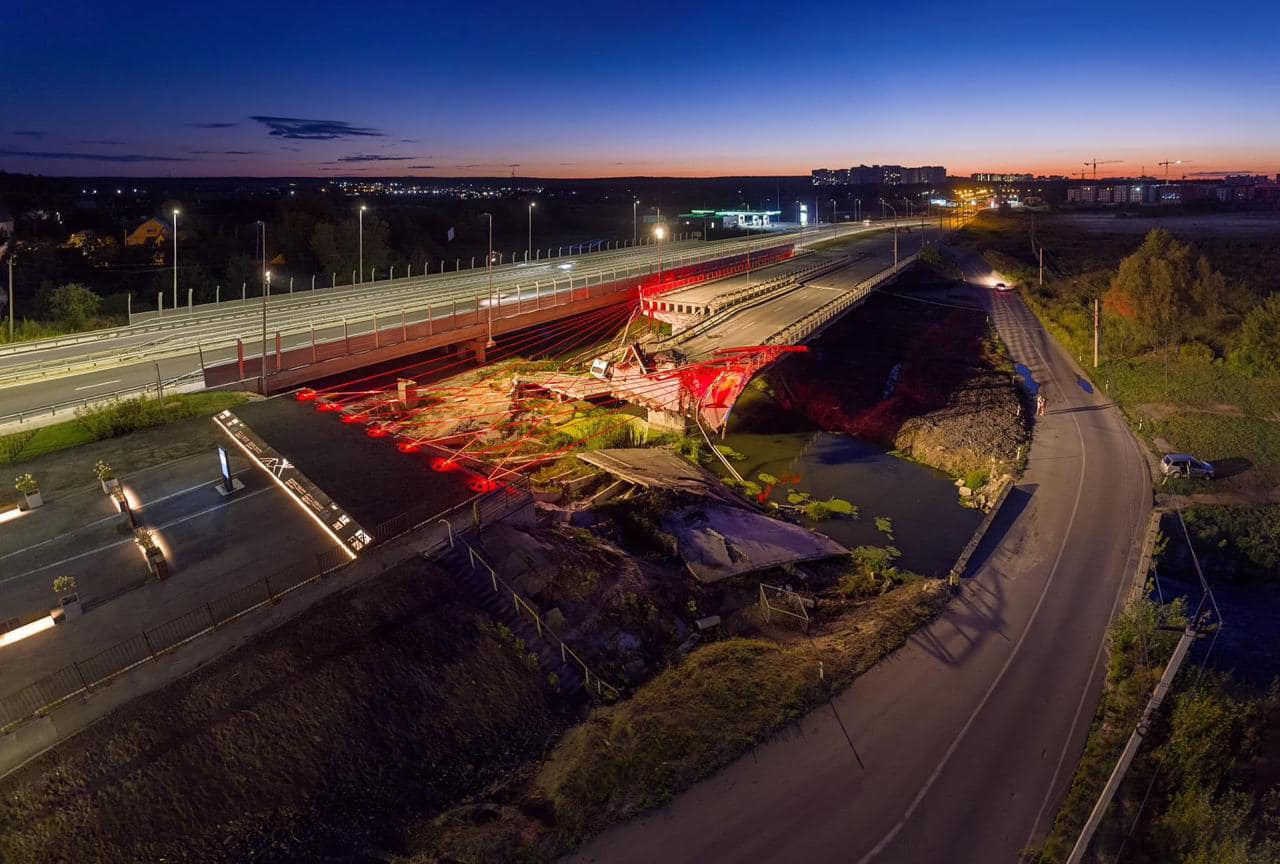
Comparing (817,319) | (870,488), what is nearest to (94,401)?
(870,488)

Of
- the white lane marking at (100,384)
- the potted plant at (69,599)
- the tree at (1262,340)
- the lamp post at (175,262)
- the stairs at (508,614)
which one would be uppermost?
the lamp post at (175,262)

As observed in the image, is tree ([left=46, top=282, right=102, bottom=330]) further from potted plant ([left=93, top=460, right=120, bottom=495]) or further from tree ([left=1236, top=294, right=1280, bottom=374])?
tree ([left=1236, top=294, right=1280, bottom=374])

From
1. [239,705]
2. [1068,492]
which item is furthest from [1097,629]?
[239,705]

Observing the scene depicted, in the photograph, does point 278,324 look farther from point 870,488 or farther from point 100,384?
point 870,488

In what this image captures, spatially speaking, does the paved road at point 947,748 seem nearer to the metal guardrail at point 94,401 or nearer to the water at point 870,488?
the water at point 870,488

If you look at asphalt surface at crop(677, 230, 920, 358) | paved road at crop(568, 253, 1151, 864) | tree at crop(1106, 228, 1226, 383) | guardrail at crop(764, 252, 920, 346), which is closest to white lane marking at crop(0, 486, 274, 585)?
paved road at crop(568, 253, 1151, 864)

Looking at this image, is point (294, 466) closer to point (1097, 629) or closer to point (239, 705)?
point (239, 705)

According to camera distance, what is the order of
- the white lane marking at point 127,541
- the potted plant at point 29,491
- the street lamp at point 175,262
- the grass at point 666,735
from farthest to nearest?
1. the street lamp at point 175,262
2. the potted plant at point 29,491
3. the white lane marking at point 127,541
4. the grass at point 666,735

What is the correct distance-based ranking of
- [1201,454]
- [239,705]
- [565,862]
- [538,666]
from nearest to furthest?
1. [565,862]
2. [239,705]
3. [538,666]
4. [1201,454]

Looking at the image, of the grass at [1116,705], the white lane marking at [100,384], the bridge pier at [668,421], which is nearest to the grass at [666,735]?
the grass at [1116,705]
